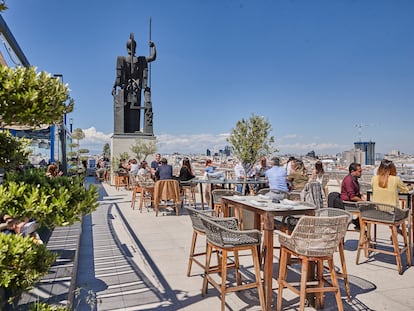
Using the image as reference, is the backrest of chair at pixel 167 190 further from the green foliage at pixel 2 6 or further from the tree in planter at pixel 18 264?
the green foliage at pixel 2 6

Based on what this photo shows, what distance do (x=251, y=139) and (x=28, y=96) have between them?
5.53 meters

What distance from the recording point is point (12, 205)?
152 cm

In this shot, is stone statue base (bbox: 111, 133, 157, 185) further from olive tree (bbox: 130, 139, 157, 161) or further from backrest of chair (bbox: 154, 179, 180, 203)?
backrest of chair (bbox: 154, 179, 180, 203)

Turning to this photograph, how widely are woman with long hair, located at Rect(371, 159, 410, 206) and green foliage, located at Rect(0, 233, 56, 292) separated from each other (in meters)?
4.08

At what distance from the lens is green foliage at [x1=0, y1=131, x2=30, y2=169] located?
5.84ft

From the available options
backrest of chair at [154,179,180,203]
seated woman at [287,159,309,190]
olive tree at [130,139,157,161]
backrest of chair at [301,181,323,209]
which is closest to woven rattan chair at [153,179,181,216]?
backrest of chair at [154,179,180,203]

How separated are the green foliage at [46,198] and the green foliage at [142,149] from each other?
12014 millimetres

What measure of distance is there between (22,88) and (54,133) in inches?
356

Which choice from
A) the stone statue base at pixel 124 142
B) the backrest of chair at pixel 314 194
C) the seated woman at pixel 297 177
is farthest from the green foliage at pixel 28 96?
the stone statue base at pixel 124 142

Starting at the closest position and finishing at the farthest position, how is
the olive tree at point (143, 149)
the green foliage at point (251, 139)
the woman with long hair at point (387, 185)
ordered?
the woman with long hair at point (387, 185) → the green foliage at point (251, 139) → the olive tree at point (143, 149)

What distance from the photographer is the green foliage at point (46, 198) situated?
1.51m

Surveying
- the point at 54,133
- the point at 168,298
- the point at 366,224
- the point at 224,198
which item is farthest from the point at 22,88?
the point at 54,133

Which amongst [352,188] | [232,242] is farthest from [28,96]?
[352,188]

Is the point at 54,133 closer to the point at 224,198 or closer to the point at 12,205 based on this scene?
the point at 224,198
